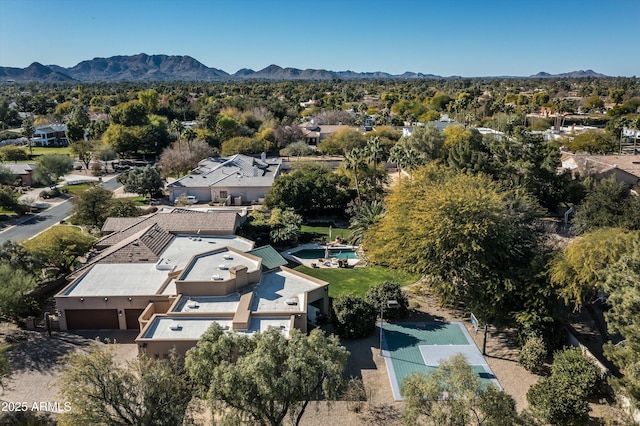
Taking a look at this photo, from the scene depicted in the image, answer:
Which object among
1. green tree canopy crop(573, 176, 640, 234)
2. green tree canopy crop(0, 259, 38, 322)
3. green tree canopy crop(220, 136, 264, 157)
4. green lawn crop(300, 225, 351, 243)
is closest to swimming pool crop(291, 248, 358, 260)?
green lawn crop(300, 225, 351, 243)

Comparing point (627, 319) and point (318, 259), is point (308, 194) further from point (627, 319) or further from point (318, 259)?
point (627, 319)

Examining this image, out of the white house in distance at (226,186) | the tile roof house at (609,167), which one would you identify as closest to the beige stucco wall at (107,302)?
the white house in distance at (226,186)

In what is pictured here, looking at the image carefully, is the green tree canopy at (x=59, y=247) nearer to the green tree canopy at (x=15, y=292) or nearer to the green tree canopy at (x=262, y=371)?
the green tree canopy at (x=15, y=292)

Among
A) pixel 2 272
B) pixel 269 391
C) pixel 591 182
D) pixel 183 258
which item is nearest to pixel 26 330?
pixel 2 272

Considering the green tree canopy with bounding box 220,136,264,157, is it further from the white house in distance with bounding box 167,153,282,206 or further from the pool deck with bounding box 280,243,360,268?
the pool deck with bounding box 280,243,360,268

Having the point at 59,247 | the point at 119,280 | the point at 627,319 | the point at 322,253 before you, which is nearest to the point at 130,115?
the point at 59,247
